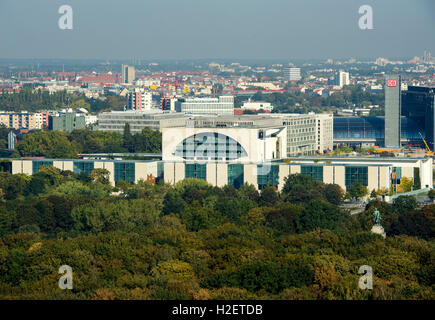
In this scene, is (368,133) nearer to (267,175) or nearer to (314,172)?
(314,172)

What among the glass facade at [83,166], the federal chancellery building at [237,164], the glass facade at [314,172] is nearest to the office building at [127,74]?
the federal chancellery building at [237,164]

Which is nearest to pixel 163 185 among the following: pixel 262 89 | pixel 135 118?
pixel 135 118

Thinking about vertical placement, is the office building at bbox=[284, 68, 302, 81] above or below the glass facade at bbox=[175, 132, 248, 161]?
above

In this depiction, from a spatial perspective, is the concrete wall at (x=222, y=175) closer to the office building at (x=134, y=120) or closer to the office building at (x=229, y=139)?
the office building at (x=229, y=139)

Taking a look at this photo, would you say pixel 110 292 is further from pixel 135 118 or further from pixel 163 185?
pixel 135 118

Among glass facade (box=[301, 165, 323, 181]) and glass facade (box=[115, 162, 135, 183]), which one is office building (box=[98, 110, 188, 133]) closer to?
glass facade (box=[115, 162, 135, 183])

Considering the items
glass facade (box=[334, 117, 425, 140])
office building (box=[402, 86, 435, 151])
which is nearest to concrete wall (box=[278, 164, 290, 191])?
office building (box=[402, 86, 435, 151])
